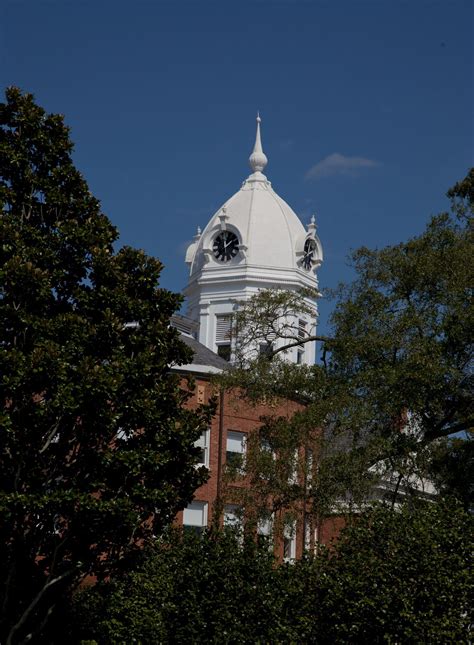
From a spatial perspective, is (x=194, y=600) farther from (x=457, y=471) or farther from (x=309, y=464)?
(x=457, y=471)

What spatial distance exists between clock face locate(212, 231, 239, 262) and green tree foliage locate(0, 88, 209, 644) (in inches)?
2002

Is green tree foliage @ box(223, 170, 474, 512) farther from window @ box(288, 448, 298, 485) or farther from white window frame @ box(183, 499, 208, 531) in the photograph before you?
white window frame @ box(183, 499, 208, 531)

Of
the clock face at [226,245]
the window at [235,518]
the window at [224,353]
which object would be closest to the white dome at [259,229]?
the clock face at [226,245]

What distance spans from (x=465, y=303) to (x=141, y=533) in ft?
39.8

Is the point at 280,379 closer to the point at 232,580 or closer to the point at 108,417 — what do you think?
the point at 232,580

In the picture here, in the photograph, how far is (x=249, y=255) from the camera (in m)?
78.2

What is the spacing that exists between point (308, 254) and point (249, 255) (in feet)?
14.2

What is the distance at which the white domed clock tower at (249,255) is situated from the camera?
77.9 metres

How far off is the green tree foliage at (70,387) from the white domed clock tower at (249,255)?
4900 cm

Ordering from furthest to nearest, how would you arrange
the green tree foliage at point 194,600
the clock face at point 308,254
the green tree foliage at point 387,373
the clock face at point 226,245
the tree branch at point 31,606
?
the clock face at point 308,254 → the clock face at point 226,245 → the green tree foliage at point 387,373 → the green tree foliage at point 194,600 → the tree branch at point 31,606

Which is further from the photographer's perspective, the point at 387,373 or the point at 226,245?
the point at 226,245

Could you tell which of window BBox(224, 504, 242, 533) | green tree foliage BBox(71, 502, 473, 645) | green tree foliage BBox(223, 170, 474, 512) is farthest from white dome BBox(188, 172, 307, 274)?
green tree foliage BBox(71, 502, 473, 645)

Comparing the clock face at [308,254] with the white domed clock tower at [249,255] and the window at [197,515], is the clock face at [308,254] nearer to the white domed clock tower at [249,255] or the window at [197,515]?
the white domed clock tower at [249,255]

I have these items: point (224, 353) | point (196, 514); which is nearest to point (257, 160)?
point (224, 353)
